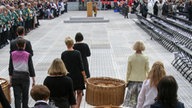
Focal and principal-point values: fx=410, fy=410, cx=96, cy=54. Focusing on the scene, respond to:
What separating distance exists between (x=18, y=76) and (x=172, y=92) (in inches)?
172

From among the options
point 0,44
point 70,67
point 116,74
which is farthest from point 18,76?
point 0,44

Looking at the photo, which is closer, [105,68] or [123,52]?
[105,68]

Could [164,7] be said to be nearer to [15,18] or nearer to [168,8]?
[168,8]

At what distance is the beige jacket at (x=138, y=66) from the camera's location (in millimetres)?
7934

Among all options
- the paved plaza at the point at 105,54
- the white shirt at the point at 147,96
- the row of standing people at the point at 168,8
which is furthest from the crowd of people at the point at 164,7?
the white shirt at the point at 147,96

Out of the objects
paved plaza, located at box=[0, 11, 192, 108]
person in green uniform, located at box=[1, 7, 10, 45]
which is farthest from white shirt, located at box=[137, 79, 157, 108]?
person in green uniform, located at box=[1, 7, 10, 45]

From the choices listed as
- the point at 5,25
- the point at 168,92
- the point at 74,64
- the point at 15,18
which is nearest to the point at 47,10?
the point at 15,18

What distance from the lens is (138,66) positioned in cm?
796

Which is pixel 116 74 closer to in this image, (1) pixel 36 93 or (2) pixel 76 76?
(2) pixel 76 76

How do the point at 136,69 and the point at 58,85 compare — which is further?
the point at 136,69

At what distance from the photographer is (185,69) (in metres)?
13.6

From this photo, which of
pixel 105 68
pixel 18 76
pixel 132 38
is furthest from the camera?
pixel 132 38

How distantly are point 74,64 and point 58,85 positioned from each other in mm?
1831

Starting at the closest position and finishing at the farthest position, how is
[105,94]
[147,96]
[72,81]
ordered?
[147,96], [72,81], [105,94]
